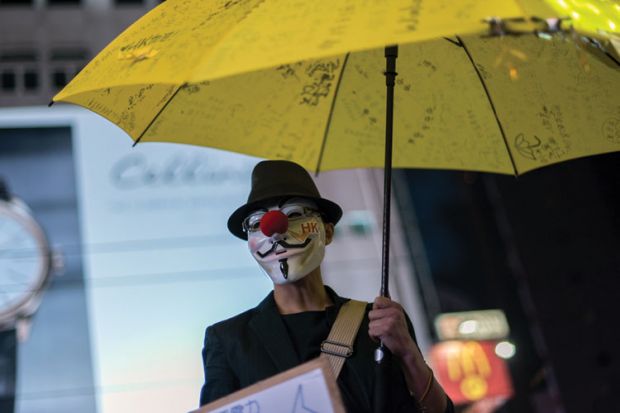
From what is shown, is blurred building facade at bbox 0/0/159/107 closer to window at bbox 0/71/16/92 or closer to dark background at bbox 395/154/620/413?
window at bbox 0/71/16/92

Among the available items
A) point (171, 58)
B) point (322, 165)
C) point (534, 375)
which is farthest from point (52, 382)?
point (171, 58)

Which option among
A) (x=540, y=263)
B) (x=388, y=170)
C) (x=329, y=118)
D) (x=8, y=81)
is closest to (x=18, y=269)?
(x=8, y=81)

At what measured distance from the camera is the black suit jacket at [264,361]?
2387mm

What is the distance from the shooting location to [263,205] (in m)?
2.62

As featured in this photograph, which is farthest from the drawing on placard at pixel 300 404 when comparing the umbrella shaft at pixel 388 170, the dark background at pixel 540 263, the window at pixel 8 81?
the window at pixel 8 81

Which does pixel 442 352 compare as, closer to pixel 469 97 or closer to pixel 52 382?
pixel 52 382

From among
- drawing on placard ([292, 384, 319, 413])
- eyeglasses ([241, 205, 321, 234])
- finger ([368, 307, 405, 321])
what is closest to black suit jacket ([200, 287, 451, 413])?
finger ([368, 307, 405, 321])

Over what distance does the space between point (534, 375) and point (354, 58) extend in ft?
12.0

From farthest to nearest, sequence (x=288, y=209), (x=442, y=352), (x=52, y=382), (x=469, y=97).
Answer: (x=442, y=352) < (x=52, y=382) < (x=469, y=97) < (x=288, y=209)

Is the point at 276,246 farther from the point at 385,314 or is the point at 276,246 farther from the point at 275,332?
the point at 385,314

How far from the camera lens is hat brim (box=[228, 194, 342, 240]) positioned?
261 centimetres

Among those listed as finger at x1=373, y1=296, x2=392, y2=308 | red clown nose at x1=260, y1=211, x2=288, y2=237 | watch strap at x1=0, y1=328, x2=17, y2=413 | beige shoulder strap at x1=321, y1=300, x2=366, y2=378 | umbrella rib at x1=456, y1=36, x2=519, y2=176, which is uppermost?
umbrella rib at x1=456, y1=36, x2=519, y2=176

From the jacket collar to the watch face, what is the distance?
3874 mm

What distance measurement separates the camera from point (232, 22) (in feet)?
6.91
